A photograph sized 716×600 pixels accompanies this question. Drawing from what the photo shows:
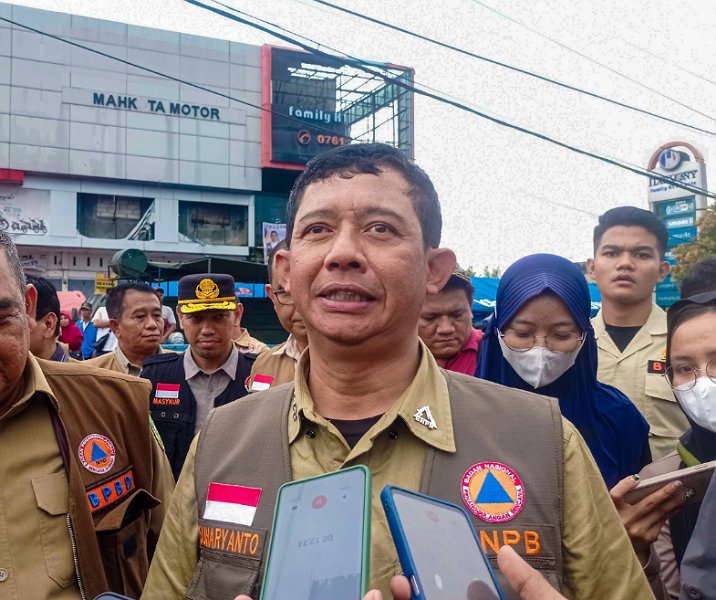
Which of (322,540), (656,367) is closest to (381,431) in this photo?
(322,540)

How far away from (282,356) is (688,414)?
8.76ft

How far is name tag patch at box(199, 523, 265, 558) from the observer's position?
167 centimetres

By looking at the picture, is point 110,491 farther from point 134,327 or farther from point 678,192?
point 678,192

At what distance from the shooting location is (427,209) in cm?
196

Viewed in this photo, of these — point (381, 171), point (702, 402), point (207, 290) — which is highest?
point (381, 171)

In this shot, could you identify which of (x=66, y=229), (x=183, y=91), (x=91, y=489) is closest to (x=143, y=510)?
(x=91, y=489)

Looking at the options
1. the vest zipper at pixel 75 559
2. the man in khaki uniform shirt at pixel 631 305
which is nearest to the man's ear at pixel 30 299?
the vest zipper at pixel 75 559

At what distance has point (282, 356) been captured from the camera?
183 inches

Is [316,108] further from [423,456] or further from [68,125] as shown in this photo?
[423,456]

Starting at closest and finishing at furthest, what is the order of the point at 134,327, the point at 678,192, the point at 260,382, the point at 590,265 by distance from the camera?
the point at 590,265 → the point at 260,382 → the point at 134,327 → the point at 678,192

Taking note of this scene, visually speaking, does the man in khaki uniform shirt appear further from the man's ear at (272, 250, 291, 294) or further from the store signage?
the store signage

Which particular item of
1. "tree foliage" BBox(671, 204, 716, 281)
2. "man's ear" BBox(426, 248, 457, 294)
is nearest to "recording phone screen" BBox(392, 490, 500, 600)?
"man's ear" BBox(426, 248, 457, 294)

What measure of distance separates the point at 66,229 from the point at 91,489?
36.5 m

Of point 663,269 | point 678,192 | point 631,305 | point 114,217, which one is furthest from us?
point 114,217
